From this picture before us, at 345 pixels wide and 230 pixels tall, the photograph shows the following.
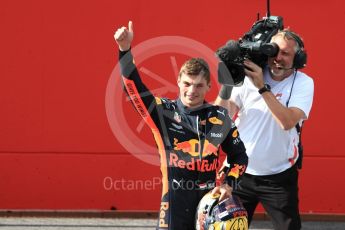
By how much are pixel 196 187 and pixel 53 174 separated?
9.14 ft

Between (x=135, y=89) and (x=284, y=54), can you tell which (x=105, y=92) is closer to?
(x=284, y=54)

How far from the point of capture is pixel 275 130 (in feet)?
14.3

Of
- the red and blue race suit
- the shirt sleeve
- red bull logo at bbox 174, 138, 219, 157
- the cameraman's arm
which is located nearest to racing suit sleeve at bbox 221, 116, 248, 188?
the red and blue race suit

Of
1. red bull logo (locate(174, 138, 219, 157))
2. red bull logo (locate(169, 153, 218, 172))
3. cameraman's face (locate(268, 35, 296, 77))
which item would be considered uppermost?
cameraman's face (locate(268, 35, 296, 77))

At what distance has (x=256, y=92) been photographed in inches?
172

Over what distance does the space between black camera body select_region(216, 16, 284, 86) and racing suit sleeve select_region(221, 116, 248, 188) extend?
35cm

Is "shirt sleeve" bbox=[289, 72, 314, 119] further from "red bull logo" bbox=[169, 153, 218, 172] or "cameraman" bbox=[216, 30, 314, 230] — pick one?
"red bull logo" bbox=[169, 153, 218, 172]

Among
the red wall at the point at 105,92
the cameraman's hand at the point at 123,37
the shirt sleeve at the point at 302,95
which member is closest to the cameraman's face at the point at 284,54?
the shirt sleeve at the point at 302,95

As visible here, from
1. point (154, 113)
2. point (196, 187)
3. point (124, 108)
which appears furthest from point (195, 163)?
point (124, 108)

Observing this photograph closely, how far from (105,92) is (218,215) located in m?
2.82

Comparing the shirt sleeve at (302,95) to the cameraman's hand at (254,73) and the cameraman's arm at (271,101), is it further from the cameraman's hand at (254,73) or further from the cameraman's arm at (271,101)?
the cameraman's hand at (254,73)

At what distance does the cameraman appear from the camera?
4262 mm

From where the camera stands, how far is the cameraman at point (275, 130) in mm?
4262

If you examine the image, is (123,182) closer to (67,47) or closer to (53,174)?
(53,174)
